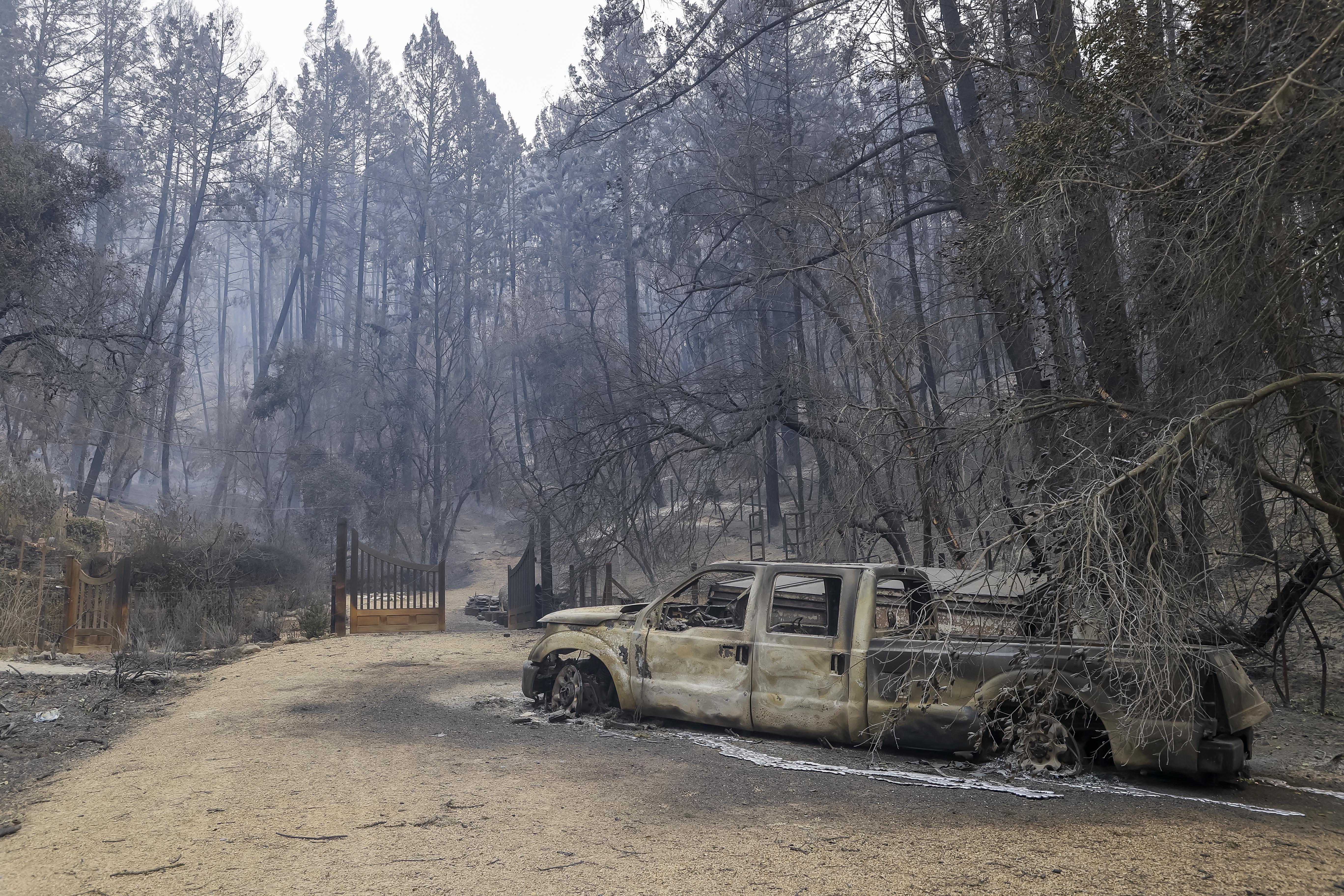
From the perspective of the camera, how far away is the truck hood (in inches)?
341

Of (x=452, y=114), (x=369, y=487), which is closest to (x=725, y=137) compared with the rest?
(x=369, y=487)

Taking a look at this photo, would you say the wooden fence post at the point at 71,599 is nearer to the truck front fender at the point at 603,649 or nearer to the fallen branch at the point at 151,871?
the truck front fender at the point at 603,649

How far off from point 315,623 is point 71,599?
3970 millimetres

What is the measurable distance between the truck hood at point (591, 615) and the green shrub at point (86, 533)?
2026 cm

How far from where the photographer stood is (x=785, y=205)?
15.5m

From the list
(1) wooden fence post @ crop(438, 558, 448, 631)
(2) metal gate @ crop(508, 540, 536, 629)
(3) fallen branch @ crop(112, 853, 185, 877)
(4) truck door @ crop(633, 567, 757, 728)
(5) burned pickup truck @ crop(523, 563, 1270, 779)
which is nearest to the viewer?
(3) fallen branch @ crop(112, 853, 185, 877)

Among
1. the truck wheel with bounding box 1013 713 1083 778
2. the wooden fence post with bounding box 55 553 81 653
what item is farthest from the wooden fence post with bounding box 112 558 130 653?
the truck wheel with bounding box 1013 713 1083 778

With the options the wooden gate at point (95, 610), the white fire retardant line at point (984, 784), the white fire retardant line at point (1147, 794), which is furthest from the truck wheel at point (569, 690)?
the wooden gate at point (95, 610)

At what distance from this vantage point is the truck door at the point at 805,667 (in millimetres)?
7121

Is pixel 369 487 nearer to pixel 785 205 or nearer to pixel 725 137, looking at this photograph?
pixel 725 137

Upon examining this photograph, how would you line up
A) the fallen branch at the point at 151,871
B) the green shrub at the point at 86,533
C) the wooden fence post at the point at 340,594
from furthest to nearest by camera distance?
the green shrub at the point at 86,533 < the wooden fence post at the point at 340,594 < the fallen branch at the point at 151,871

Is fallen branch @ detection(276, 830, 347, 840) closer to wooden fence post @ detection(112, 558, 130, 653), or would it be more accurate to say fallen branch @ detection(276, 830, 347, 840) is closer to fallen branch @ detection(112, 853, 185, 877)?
fallen branch @ detection(112, 853, 185, 877)

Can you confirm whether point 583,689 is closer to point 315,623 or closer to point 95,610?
point 315,623

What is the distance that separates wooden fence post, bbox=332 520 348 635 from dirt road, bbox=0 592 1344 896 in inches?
356
